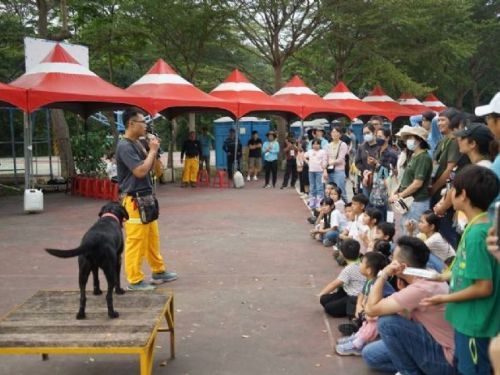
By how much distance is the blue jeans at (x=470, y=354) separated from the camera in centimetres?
266

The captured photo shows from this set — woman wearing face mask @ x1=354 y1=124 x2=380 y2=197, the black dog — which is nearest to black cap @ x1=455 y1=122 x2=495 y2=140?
the black dog

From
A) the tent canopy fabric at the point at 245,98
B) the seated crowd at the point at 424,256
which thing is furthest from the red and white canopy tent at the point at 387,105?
the seated crowd at the point at 424,256

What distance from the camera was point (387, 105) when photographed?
22375 mm

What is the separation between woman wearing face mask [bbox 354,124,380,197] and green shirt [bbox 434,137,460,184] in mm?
2113

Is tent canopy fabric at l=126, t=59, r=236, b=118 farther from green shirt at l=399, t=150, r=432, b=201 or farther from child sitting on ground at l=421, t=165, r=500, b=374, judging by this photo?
child sitting on ground at l=421, t=165, r=500, b=374

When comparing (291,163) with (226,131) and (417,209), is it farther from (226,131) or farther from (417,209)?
(417,209)

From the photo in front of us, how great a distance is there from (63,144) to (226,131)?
7.54m

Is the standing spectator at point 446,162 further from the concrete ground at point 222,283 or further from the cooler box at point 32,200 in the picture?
the cooler box at point 32,200

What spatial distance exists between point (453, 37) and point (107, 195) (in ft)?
58.1

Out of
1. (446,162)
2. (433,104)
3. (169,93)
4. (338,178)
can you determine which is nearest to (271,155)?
(169,93)

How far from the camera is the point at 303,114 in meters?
17.6

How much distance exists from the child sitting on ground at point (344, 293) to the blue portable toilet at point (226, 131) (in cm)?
1673

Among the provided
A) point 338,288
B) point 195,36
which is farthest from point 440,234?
point 195,36

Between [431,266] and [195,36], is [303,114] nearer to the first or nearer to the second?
[195,36]
